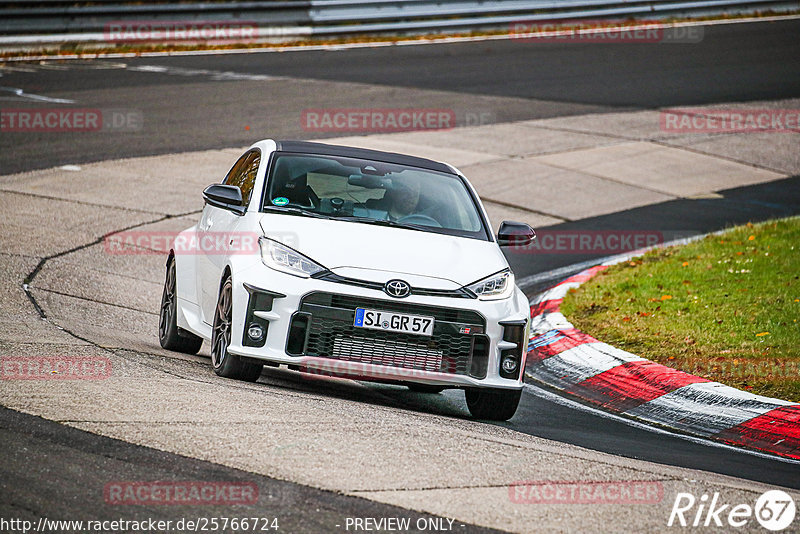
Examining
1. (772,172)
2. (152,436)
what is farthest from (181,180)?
(152,436)

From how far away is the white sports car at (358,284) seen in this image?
707 centimetres

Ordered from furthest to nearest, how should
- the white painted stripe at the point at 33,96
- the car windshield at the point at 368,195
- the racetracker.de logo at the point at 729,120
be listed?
the racetracker.de logo at the point at 729,120 → the white painted stripe at the point at 33,96 → the car windshield at the point at 368,195

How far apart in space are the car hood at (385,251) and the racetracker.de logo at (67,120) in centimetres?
1159

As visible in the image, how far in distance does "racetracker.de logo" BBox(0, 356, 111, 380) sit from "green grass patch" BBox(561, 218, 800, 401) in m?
4.29

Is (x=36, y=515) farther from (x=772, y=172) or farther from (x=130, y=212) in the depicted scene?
(x=772, y=172)

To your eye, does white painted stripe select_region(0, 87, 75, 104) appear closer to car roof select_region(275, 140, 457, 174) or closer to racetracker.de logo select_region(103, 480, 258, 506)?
car roof select_region(275, 140, 457, 174)

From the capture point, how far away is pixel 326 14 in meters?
28.9

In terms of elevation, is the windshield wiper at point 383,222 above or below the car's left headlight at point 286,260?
above

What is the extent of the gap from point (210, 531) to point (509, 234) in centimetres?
414

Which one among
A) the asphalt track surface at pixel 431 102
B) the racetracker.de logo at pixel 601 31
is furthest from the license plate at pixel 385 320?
the racetracker.de logo at pixel 601 31

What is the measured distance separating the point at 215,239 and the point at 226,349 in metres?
1.08

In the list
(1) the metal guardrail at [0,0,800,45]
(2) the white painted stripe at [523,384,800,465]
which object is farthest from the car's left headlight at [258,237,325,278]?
(1) the metal guardrail at [0,0,800,45]

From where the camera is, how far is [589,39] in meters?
31.3

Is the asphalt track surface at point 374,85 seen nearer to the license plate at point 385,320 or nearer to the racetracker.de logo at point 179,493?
the license plate at point 385,320
